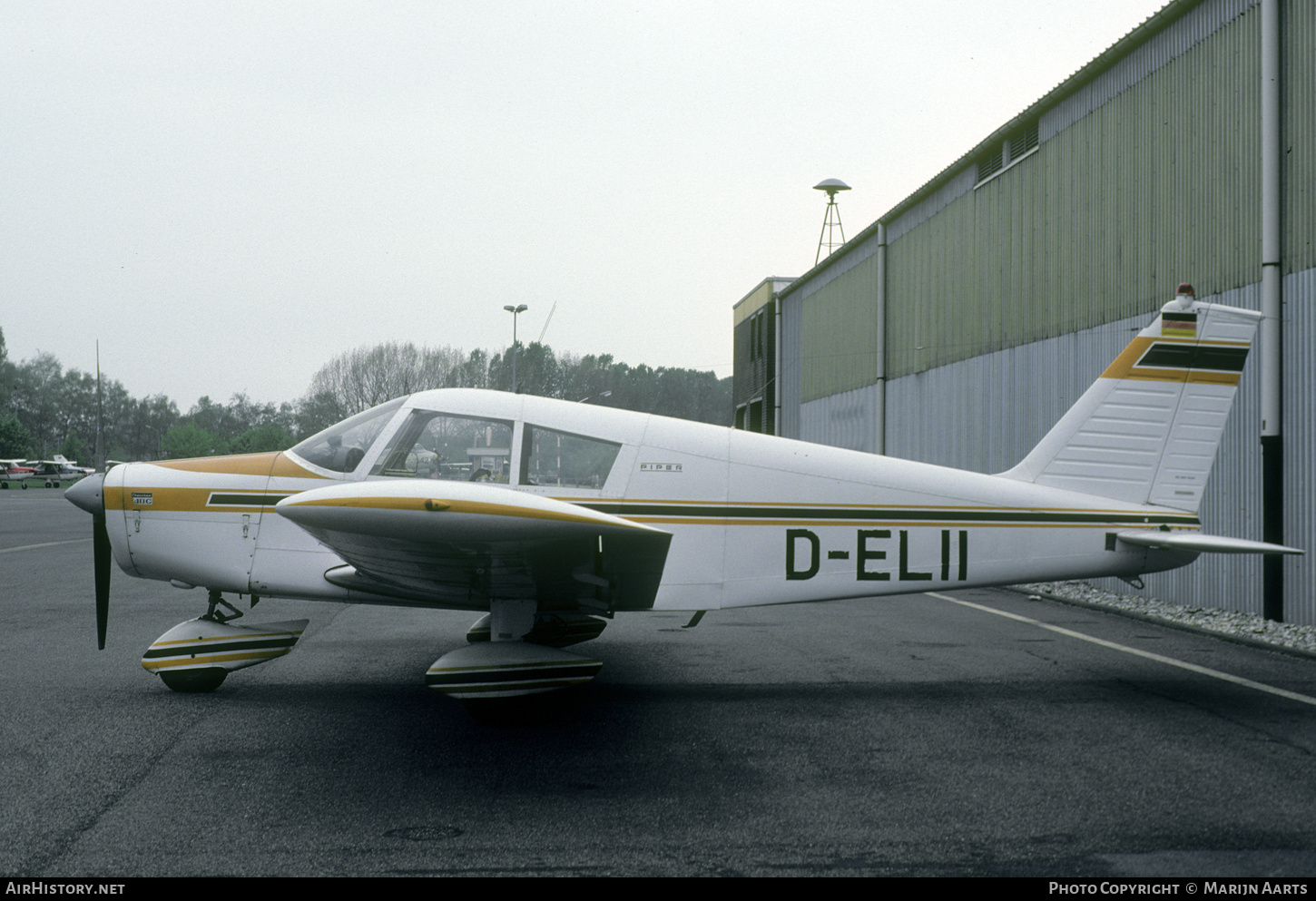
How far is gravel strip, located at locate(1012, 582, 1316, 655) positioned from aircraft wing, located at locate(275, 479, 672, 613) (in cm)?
480

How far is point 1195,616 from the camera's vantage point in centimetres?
888

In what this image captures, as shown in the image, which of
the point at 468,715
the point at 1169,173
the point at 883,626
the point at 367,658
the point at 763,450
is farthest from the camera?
the point at 1169,173

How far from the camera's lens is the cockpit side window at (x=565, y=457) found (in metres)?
5.41

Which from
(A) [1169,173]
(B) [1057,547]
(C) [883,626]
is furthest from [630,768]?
(A) [1169,173]

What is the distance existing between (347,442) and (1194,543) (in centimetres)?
505

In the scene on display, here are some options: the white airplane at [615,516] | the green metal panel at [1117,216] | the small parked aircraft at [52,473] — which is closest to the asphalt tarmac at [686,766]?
Result: the white airplane at [615,516]

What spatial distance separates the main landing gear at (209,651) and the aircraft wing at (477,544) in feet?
2.60

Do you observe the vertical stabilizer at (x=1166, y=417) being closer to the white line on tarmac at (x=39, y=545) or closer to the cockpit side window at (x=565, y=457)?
the cockpit side window at (x=565, y=457)

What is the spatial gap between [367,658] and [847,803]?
13.8ft

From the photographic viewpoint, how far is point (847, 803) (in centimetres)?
375

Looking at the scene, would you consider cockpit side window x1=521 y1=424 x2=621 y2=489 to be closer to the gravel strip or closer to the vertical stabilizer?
the vertical stabilizer

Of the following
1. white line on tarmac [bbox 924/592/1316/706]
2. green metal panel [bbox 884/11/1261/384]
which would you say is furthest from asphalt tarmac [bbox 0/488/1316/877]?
green metal panel [bbox 884/11/1261/384]

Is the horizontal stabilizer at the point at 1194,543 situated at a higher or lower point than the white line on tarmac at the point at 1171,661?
higher
